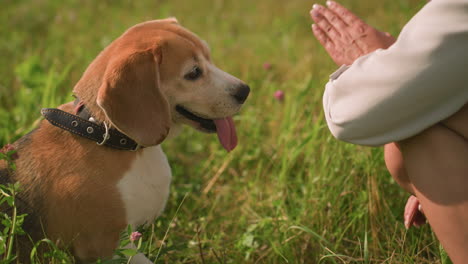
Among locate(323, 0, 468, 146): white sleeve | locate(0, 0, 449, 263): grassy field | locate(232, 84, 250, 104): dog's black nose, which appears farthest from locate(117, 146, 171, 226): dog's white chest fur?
locate(323, 0, 468, 146): white sleeve

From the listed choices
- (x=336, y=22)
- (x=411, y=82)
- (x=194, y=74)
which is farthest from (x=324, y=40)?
(x=411, y=82)

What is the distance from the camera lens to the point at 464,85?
5.48ft

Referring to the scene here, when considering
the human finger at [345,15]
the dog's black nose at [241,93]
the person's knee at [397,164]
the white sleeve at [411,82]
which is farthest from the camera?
the dog's black nose at [241,93]

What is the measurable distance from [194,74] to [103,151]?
55cm

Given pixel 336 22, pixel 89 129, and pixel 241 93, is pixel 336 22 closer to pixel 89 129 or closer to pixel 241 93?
pixel 241 93

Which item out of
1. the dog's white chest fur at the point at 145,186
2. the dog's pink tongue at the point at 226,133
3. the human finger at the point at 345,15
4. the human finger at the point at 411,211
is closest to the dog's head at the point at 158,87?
the dog's pink tongue at the point at 226,133

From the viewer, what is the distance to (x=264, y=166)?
10.9 ft

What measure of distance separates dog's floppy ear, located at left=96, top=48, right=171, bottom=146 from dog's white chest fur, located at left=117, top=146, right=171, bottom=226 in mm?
→ 182

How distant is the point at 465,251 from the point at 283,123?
5.95 ft

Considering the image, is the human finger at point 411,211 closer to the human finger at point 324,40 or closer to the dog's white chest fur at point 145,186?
the human finger at point 324,40

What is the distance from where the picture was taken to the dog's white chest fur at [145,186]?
219 centimetres

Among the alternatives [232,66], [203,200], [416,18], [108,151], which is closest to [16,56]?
[232,66]

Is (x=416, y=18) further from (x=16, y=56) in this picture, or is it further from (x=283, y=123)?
(x=16, y=56)

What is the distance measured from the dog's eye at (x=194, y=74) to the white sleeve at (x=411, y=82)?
736 mm
